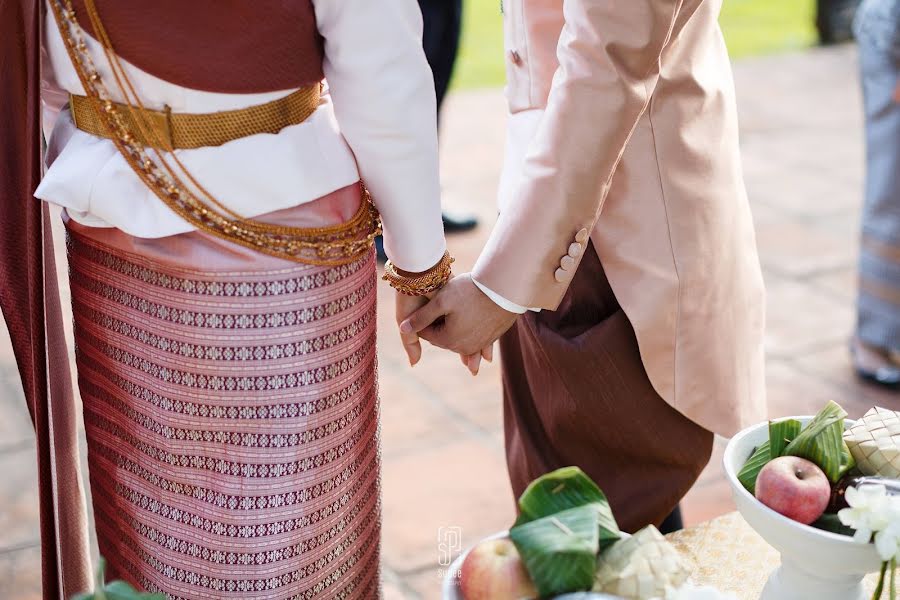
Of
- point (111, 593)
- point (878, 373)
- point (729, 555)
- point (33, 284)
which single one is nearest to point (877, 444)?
point (729, 555)

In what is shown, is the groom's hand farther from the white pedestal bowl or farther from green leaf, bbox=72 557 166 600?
green leaf, bbox=72 557 166 600

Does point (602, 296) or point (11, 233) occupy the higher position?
point (11, 233)

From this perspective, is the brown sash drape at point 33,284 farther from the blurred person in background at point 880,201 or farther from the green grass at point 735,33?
the green grass at point 735,33

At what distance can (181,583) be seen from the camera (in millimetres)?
1292

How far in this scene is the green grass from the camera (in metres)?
5.98

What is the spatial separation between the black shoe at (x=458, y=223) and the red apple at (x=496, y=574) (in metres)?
2.82

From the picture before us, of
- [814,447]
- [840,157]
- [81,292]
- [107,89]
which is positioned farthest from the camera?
[840,157]

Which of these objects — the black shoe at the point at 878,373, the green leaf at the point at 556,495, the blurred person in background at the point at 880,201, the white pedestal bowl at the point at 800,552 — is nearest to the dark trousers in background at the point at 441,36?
the blurred person in background at the point at 880,201

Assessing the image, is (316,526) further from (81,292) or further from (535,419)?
(535,419)

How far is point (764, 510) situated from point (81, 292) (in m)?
0.78

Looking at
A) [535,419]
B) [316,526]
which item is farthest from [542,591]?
[535,419]

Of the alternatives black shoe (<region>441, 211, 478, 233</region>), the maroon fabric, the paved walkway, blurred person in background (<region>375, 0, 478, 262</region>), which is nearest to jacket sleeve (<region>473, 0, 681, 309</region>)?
the maroon fabric

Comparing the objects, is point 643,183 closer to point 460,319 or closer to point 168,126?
point 460,319

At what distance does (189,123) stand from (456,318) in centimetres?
46
